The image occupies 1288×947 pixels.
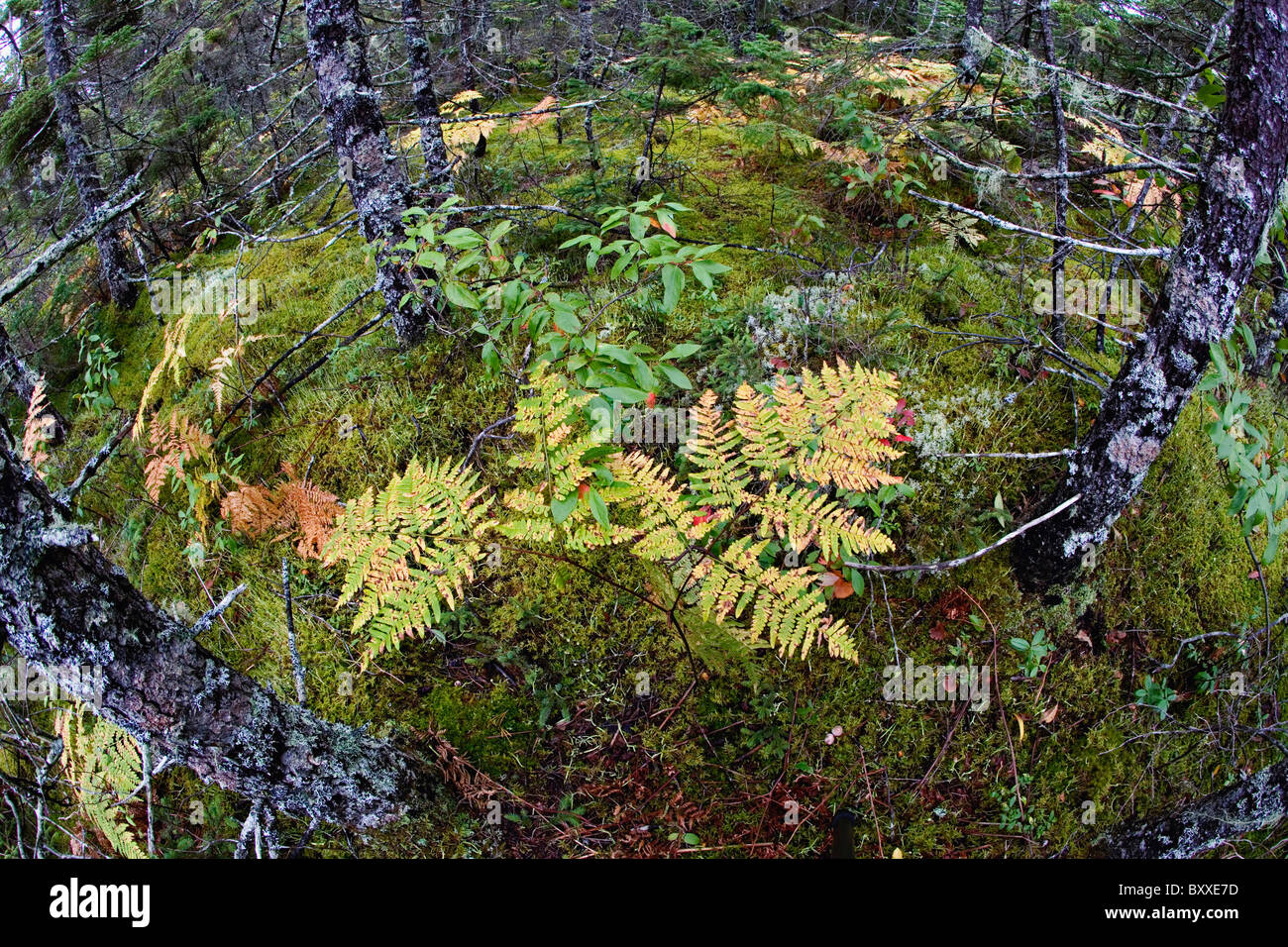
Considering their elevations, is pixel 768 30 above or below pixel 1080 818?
above

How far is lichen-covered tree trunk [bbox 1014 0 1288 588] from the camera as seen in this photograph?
8.26ft

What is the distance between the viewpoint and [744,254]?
5.21 meters

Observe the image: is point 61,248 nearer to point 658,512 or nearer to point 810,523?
point 658,512

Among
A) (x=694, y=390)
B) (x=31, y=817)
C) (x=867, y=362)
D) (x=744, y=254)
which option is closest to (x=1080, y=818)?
(x=867, y=362)

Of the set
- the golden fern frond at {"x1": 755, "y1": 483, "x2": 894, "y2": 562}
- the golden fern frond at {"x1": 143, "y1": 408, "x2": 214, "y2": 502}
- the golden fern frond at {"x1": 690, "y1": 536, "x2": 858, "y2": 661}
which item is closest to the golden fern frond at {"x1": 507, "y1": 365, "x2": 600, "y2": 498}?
the golden fern frond at {"x1": 690, "y1": 536, "x2": 858, "y2": 661}

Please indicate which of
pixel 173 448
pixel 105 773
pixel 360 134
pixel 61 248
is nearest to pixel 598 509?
pixel 61 248

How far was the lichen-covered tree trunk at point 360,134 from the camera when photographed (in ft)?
13.5

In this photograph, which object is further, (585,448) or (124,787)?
(124,787)

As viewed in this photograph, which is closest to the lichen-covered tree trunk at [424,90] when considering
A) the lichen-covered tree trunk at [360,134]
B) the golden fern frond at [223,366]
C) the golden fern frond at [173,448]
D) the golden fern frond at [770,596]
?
the lichen-covered tree trunk at [360,134]

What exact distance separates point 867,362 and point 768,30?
34.4 feet

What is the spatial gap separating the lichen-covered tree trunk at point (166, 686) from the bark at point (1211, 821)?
3681 millimetres

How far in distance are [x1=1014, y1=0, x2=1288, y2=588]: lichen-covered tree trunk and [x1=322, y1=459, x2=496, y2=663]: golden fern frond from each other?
122 inches

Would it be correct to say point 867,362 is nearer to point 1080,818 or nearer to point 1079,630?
point 1079,630

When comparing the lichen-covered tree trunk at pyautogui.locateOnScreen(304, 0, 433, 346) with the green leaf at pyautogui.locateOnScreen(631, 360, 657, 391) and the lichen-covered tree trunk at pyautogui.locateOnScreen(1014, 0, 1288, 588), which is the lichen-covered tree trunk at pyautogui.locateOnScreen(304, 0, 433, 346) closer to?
the green leaf at pyautogui.locateOnScreen(631, 360, 657, 391)
